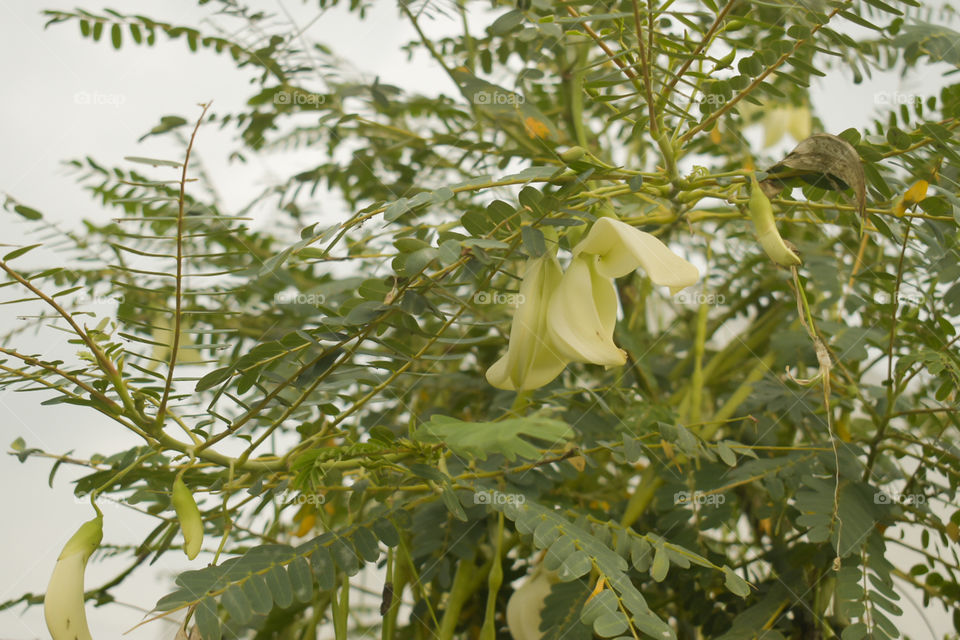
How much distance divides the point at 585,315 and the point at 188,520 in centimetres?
20

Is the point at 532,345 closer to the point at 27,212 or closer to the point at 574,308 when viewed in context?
the point at 574,308

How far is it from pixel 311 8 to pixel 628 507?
0.52 m

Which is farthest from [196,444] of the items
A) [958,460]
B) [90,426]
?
[958,460]

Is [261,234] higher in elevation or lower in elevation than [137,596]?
higher

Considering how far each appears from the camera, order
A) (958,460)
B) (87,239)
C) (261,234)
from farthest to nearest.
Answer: (261,234) < (87,239) < (958,460)

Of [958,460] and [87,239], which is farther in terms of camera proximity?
[87,239]

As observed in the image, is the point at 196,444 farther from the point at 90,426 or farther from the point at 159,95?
the point at 159,95

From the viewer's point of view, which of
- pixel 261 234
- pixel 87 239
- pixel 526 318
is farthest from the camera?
pixel 261 234

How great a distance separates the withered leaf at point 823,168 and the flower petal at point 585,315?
0.10 m

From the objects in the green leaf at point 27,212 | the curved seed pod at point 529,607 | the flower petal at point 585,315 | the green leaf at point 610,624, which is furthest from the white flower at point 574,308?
the green leaf at point 27,212

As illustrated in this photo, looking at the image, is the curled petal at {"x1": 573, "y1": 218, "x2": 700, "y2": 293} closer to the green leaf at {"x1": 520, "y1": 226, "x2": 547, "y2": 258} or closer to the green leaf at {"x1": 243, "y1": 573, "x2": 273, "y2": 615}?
the green leaf at {"x1": 520, "y1": 226, "x2": 547, "y2": 258}

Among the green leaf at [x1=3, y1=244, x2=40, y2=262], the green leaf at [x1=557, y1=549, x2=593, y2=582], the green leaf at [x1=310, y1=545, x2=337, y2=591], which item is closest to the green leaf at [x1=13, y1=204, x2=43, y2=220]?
the green leaf at [x1=3, y1=244, x2=40, y2=262]

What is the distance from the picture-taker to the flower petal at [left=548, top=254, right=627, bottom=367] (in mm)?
317

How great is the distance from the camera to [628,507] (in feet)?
1.84
